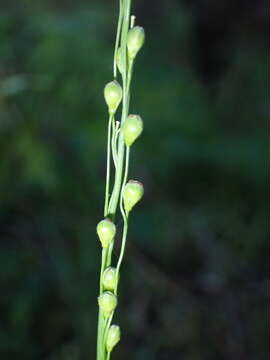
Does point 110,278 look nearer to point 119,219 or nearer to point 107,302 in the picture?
point 107,302

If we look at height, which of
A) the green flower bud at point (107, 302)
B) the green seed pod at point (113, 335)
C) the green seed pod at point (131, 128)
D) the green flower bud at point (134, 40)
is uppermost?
the green flower bud at point (134, 40)

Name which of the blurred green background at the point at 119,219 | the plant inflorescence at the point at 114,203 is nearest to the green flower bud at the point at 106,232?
A: the plant inflorescence at the point at 114,203

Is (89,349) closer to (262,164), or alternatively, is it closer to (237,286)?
(237,286)

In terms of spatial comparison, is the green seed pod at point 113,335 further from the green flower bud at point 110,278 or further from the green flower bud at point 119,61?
the green flower bud at point 119,61

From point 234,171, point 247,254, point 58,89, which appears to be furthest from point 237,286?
point 58,89

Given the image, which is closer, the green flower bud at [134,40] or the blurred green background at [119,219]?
the green flower bud at [134,40]

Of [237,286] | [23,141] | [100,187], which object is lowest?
[237,286]
